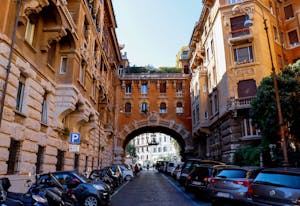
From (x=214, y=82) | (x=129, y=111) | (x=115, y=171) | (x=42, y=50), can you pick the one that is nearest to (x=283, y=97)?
(x=214, y=82)

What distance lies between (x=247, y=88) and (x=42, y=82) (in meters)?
17.3

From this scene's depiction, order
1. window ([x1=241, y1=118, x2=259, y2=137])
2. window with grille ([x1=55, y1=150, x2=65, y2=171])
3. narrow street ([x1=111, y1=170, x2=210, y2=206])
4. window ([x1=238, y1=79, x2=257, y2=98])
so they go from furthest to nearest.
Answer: window ([x1=238, y1=79, x2=257, y2=98]), window ([x1=241, y1=118, x2=259, y2=137]), window with grille ([x1=55, y1=150, x2=65, y2=171]), narrow street ([x1=111, y1=170, x2=210, y2=206])

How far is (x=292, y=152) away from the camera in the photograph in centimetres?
1711

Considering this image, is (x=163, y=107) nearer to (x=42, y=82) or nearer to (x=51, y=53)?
(x=51, y=53)

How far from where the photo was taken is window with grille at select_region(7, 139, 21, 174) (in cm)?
1061

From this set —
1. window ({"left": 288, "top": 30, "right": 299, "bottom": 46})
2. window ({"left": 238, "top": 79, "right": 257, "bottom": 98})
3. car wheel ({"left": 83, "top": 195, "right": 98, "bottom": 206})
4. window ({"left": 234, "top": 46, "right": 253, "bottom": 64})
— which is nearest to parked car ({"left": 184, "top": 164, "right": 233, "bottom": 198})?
car wheel ({"left": 83, "top": 195, "right": 98, "bottom": 206})

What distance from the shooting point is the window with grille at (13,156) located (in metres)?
10.6

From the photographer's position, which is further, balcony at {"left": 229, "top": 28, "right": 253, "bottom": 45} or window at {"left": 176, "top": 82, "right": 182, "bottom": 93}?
window at {"left": 176, "top": 82, "right": 182, "bottom": 93}

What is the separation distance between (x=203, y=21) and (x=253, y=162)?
21.1 meters

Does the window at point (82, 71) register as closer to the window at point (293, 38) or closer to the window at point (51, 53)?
the window at point (51, 53)

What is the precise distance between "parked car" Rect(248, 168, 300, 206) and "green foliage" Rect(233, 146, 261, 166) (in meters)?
12.0

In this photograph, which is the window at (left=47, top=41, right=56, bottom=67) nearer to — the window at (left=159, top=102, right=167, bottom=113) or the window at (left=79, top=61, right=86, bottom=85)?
the window at (left=79, top=61, right=86, bottom=85)

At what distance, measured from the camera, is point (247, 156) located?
19.1 metres

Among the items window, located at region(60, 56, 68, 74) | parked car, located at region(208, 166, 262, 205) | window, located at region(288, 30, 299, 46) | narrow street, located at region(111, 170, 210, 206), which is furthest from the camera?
window, located at region(288, 30, 299, 46)
